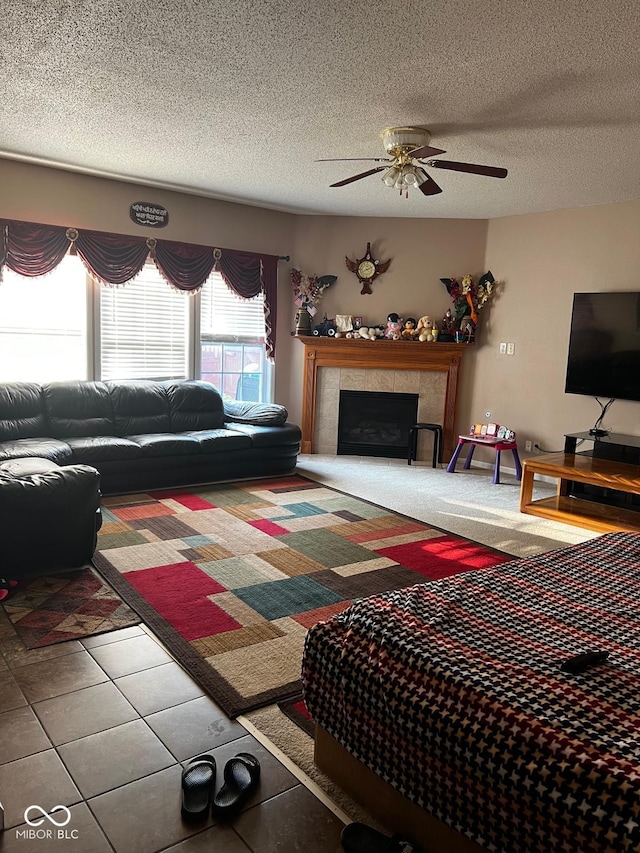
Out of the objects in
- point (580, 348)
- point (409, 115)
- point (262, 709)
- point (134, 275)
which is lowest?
point (262, 709)

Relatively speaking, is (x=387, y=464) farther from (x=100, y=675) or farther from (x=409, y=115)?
(x=100, y=675)

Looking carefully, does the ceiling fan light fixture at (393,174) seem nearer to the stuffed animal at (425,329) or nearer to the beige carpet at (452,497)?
the beige carpet at (452,497)

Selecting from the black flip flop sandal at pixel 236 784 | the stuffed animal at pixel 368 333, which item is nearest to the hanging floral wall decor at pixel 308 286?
the stuffed animal at pixel 368 333

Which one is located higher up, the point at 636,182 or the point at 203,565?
the point at 636,182

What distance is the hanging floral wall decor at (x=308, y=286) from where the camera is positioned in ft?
22.8

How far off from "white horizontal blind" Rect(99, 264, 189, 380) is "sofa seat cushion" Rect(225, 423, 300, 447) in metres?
1.02

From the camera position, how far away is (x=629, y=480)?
4484 mm

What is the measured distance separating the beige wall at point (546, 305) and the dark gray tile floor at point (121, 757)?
4758 millimetres

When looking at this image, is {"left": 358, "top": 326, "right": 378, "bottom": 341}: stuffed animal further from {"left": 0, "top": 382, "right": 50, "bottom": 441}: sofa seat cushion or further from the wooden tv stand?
{"left": 0, "top": 382, "right": 50, "bottom": 441}: sofa seat cushion

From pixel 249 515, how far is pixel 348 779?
2869mm

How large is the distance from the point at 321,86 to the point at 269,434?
10.3ft

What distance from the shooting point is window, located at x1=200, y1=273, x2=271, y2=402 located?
664 centimetres

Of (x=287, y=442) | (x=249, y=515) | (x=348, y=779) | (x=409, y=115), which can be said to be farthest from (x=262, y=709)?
(x=287, y=442)

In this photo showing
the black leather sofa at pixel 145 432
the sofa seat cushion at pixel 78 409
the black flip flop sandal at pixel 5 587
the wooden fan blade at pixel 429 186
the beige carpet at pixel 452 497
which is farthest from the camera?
the sofa seat cushion at pixel 78 409
